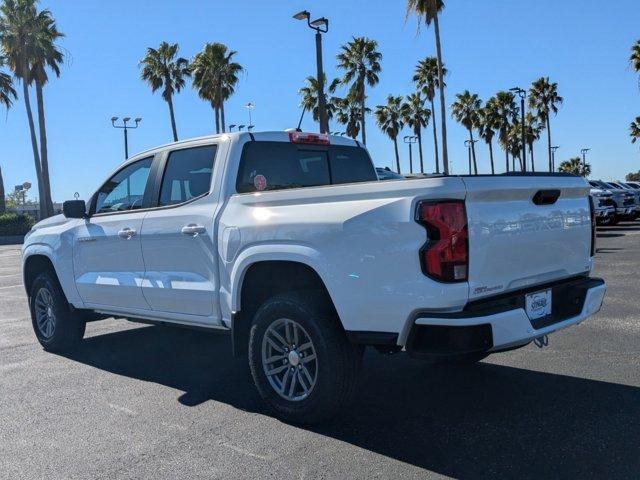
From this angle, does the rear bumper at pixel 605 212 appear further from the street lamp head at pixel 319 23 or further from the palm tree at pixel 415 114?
the palm tree at pixel 415 114

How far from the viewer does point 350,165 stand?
223 inches

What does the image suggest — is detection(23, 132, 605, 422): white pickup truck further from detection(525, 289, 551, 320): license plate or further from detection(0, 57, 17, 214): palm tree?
detection(0, 57, 17, 214): palm tree

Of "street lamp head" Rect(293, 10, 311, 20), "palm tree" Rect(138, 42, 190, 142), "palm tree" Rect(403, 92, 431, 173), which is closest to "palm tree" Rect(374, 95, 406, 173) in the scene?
"palm tree" Rect(403, 92, 431, 173)

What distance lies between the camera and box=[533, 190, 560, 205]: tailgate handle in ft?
13.2

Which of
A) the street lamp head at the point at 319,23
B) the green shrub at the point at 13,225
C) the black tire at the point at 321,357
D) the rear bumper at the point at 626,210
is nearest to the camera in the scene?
the black tire at the point at 321,357

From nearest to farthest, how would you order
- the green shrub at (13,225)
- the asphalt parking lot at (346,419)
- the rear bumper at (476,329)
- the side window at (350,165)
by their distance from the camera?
the rear bumper at (476,329), the asphalt parking lot at (346,419), the side window at (350,165), the green shrub at (13,225)

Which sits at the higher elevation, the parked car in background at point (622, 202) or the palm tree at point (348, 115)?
the palm tree at point (348, 115)

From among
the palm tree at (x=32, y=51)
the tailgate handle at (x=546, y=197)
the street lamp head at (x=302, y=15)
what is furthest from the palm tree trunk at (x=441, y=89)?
the tailgate handle at (x=546, y=197)

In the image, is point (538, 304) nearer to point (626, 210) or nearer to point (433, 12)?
point (626, 210)

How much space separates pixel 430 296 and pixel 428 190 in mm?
587

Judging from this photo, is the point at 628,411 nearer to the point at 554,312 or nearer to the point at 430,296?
the point at 554,312

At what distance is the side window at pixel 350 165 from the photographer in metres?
5.56

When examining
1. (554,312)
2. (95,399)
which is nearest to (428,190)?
(554,312)

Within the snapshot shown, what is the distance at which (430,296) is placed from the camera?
3455mm
